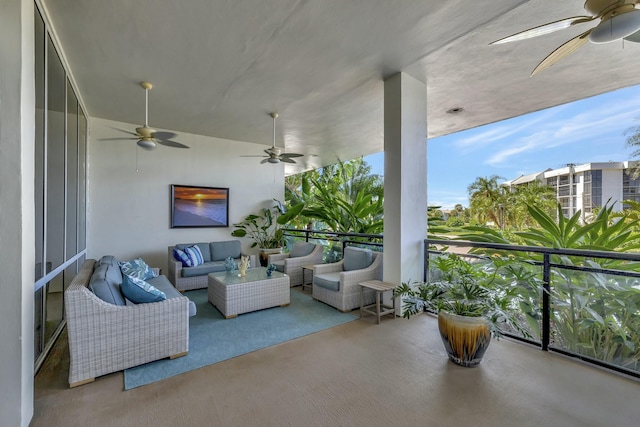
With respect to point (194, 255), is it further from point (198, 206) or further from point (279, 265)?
point (279, 265)

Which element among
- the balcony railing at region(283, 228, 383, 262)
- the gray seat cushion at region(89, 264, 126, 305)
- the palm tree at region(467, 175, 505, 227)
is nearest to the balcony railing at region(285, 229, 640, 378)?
the balcony railing at region(283, 228, 383, 262)

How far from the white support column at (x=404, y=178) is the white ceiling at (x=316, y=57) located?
0.30m

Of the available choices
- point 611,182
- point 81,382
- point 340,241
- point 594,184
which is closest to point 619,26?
point 340,241

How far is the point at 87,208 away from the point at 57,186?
2368 mm

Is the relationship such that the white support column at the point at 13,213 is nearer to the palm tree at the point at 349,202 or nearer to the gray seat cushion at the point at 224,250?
the gray seat cushion at the point at 224,250

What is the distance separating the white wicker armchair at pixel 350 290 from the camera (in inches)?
145

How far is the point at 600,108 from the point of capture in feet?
30.1

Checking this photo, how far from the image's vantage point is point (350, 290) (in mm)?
3738

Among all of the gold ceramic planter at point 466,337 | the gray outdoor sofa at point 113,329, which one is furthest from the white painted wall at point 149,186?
the gold ceramic planter at point 466,337

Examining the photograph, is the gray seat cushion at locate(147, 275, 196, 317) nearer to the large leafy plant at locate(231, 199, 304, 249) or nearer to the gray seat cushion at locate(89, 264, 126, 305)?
the gray seat cushion at locate(89, 264, 126, 305)

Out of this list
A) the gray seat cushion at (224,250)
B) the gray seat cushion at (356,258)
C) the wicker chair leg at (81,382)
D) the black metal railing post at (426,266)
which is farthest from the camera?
the gray seat cushion at (224,250)

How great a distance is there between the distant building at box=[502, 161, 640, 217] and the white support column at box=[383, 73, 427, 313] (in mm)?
4160

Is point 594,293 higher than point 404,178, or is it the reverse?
point 404,178

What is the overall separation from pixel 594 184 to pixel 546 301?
7958mm
